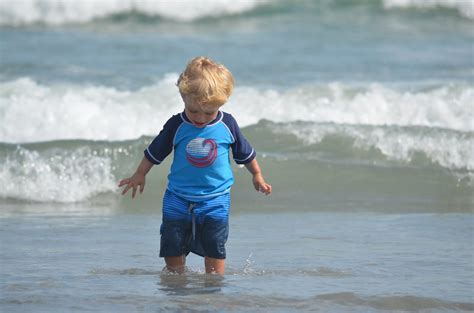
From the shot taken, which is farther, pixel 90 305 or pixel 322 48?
pixel 322 48

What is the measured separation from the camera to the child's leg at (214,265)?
538 cm

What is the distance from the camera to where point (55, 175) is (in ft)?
28.4

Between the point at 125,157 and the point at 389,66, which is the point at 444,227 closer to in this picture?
the point at 125,157

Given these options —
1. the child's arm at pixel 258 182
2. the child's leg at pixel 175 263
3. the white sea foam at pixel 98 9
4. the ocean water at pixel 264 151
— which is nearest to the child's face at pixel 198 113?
the child's arm at pixel 258 182

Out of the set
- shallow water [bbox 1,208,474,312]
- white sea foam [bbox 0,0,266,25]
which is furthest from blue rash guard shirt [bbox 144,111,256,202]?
white sea foam [bbox 0,0,266,25]

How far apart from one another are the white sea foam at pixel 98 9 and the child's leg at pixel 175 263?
13.4m

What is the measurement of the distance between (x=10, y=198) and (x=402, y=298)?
4.20 meters

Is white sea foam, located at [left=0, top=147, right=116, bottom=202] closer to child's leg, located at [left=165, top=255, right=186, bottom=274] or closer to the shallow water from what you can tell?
the shallow water

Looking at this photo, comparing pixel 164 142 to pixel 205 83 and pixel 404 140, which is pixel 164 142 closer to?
pixel 205 83

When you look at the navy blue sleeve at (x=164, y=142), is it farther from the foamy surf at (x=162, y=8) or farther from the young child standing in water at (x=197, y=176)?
the foamy surf at (x=162, y=8)

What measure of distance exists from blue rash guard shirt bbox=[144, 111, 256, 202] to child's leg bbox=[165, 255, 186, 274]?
333mm

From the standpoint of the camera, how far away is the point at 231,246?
6.48 m

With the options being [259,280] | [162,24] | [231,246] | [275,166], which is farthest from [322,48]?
[259,280]

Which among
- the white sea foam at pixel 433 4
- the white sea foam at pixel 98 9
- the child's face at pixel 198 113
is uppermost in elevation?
the white sea foam at pixel 433 4
